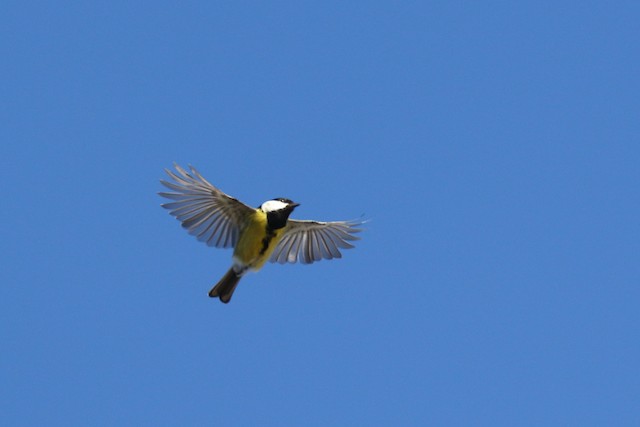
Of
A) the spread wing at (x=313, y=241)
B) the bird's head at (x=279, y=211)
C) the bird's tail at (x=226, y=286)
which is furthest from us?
the spread wing at (x=313, y=241)

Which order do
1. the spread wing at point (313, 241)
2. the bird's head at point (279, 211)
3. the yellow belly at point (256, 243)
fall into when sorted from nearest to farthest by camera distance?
the bird's head at point (279, 211), the yellow belly at point (256, 243), the spread wing at point (313, 241)

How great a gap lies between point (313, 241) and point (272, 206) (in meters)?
1.59

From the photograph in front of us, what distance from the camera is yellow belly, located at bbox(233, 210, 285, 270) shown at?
564 inches

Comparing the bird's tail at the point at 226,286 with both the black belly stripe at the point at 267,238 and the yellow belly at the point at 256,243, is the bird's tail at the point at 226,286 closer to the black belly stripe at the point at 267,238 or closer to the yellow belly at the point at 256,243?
the yellow belly at the point at 256,243

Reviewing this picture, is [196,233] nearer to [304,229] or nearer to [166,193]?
[166,193]

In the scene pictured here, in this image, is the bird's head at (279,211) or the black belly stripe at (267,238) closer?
the bird's head at (279,211)

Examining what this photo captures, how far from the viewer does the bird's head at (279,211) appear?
558 inches

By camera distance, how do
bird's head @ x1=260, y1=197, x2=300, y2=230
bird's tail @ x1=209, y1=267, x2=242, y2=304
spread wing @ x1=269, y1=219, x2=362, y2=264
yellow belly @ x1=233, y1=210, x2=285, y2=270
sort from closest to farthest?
bird's head @ x1=260, y1=197, x2=300, y2=230 → yellow belly @ x1=233, y1=210, x2=285, y2=270 → bird's tail @ x1=209, y1=267, x2=242, y2=304 → spread wing @ x1=269, y1=219, x2=362, y2=264

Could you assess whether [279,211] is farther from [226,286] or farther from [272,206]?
[226,286]

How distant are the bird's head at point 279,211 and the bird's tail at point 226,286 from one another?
941 millimetres

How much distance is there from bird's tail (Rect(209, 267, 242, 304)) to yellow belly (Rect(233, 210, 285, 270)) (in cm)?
26

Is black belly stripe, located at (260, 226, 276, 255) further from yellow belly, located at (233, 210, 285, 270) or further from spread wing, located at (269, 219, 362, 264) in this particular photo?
spread wing, located at (269, 219, 362, 264)

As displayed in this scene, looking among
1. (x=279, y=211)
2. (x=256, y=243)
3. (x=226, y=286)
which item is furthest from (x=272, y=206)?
(x=226, y=286)

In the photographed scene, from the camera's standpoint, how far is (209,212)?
14.6 meters
